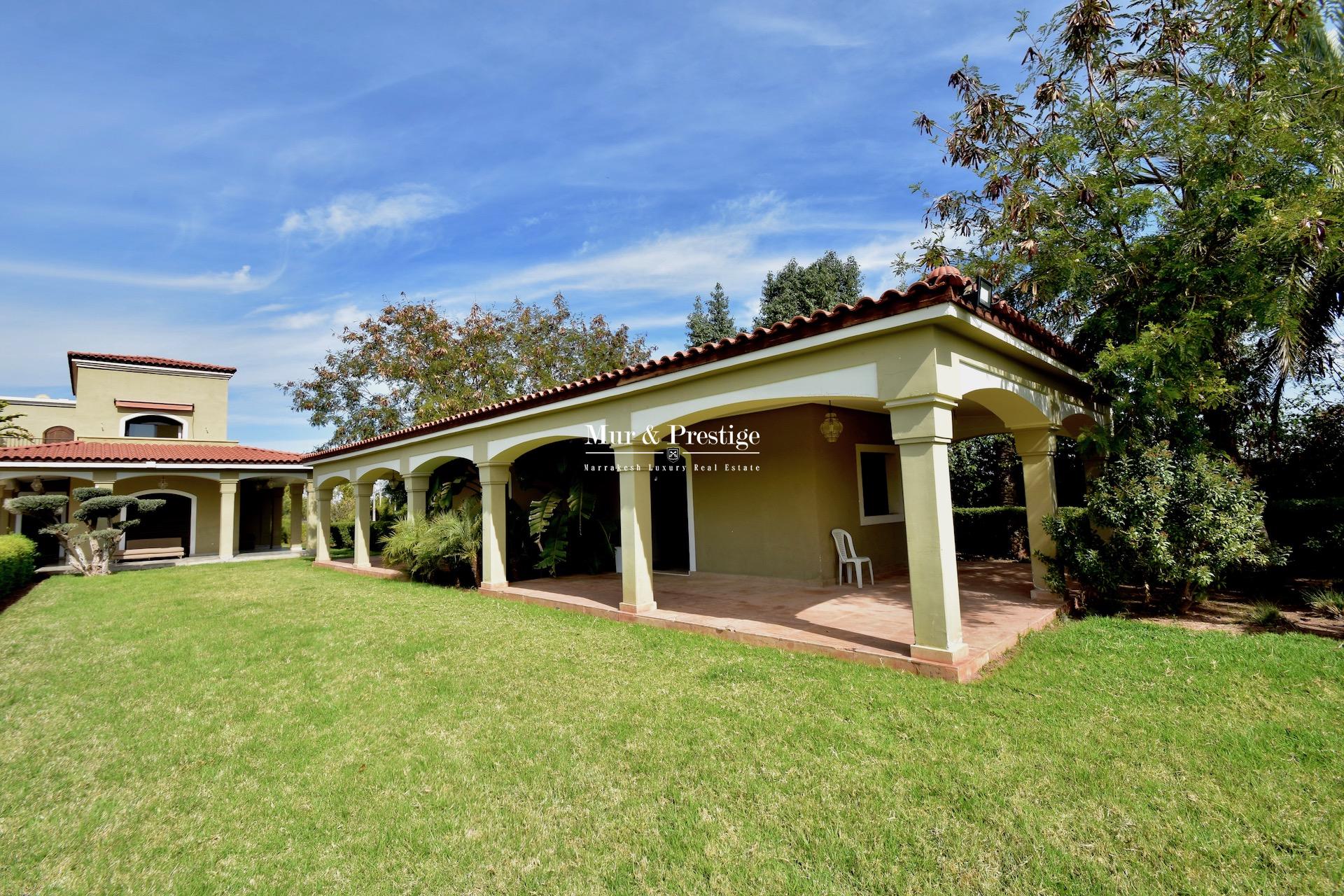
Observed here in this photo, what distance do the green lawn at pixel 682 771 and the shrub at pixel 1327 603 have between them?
1343 mm

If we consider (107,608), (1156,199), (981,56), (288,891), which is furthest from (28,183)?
(1156,199)

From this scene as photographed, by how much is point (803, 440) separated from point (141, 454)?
2147 cm

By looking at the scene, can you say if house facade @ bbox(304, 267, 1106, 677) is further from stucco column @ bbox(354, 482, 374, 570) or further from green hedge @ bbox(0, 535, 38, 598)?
green hedge @ bbox(0, 535, 38, 598)

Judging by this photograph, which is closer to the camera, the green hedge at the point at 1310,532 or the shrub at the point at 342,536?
the green hedge at the point at 1310,532

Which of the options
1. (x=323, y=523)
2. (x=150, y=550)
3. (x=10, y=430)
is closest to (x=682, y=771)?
(x=323, y=523)

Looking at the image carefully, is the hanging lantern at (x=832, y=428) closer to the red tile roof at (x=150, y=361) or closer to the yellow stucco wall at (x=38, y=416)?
the red tile roof at (x=150, y=361)

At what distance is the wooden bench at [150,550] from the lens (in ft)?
58.7

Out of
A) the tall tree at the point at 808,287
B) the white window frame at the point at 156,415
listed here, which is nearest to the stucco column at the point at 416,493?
the white window frame at the point at 156,415

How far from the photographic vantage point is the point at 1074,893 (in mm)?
2633

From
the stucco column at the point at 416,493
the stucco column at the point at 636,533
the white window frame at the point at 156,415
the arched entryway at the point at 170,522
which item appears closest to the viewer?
the stucco column at the point at 636,533

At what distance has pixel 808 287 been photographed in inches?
1284

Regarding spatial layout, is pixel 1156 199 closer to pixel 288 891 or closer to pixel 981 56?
pixel 981 56

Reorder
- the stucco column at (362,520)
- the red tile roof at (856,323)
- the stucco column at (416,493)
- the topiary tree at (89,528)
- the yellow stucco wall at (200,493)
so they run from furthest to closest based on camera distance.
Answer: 1. the yellow stucco wall at (200,493)
2. the topiary tree at (89,528)
3. the stucco column at (362,520)
4. the stucco column at (416,493)
5. the red tile roof at (856,323)

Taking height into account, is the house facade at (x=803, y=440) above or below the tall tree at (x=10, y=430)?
below
